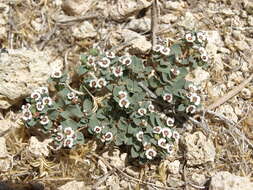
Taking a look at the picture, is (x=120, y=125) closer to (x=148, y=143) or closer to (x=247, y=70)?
(x=148, y=143)

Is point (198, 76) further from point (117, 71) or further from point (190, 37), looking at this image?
point (117, 71)

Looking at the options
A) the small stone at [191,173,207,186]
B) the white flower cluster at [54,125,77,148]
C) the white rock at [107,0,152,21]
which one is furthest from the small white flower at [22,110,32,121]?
the small stone at [191,173,207,186]

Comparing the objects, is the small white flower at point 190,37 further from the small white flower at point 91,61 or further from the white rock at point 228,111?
the small white flower at point 91,61

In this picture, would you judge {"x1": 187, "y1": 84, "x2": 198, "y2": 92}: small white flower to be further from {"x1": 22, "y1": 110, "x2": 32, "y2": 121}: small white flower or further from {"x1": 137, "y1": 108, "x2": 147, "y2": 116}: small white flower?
{"x1": 22, "y1": 110, "x2": 32, "y2": 121}: small white flower

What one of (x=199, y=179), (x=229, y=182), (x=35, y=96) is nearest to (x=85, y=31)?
(x=35, y=96)

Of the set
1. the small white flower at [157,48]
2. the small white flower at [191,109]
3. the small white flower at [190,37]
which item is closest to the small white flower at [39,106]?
the small white flower at [157,48]

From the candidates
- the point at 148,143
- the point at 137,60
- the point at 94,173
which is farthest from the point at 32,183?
the point at 137,60
